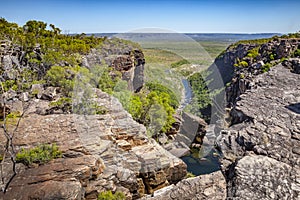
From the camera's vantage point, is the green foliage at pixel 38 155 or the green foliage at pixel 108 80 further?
the green foliage at pixel 108 80

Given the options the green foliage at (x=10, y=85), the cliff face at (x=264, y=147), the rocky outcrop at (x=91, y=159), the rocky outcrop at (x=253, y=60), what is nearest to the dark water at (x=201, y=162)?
the rocky outcrop at (x=253, y=60)

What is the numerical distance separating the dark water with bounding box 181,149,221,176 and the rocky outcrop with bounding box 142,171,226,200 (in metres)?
24.4

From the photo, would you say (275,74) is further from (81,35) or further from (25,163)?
(81,35)

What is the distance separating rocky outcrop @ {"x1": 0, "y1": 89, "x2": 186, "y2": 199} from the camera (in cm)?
941

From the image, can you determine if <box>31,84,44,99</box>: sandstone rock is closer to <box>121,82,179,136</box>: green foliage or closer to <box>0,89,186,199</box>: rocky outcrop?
<box>0,89,186,199</box>: rocky outcrop

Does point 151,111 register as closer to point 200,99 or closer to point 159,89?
point 159,89

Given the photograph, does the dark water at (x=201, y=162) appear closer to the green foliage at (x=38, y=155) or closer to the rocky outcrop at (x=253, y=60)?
the rocky outcrop at (x=253, y=60)

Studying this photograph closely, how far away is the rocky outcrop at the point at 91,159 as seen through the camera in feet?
30.9

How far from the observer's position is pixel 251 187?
276 centimetres

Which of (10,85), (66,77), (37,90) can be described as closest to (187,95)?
(66,77)

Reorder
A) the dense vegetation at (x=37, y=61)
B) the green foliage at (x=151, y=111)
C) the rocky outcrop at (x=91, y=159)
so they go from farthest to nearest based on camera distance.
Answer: the green foliage at (x=151, y=111)
the dense vegetation at (x=37, y=61)
the rocky outcrop at (x=91, y=159)

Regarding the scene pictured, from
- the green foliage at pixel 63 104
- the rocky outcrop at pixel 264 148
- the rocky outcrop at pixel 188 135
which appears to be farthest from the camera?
the rocky outcrop at pixel 188 135

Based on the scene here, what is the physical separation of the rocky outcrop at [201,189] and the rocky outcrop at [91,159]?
6.34 m

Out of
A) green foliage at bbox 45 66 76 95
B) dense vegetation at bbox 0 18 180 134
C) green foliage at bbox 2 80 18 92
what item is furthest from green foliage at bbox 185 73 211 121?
green foliage at bbox 2 80 18 92
